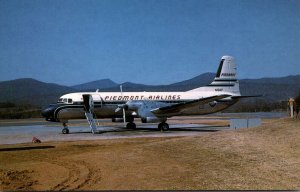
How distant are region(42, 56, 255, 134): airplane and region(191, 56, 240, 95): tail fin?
3.16ft

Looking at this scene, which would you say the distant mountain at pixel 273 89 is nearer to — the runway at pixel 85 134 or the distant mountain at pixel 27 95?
the distant mountain at pixel 27 95

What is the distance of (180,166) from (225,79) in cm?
2626

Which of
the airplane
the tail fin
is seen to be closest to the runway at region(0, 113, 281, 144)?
the airplane

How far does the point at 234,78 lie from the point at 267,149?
24.7 meters

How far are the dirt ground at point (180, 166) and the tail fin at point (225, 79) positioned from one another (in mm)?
19805

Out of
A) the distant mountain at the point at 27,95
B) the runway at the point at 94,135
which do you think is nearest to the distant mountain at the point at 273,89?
the distant mountain at the point at 27,95

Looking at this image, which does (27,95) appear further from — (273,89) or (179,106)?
(179,106)

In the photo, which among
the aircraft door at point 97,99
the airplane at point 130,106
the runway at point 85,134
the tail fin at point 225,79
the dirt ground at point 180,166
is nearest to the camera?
the dirt ground at point 180,166

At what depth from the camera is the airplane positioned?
3061cm

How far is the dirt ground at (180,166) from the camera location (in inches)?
408

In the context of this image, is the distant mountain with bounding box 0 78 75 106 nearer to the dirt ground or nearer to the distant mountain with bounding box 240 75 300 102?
the distant mountain with bounding box 240 75 300 102

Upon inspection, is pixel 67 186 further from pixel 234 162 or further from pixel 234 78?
pixel 234 78

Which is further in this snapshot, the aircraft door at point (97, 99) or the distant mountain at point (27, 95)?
the distant mountain at point (27, 95)

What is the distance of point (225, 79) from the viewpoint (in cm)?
3756
